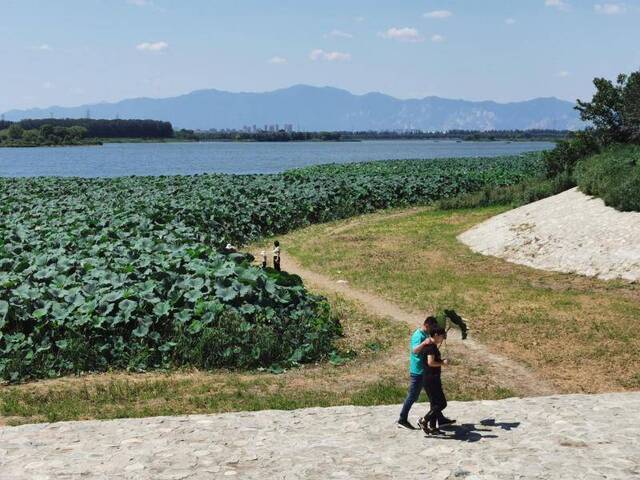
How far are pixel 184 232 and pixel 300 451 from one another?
1605 centimetres

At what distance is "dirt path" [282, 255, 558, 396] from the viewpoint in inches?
506

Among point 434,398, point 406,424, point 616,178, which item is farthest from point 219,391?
point 616,178

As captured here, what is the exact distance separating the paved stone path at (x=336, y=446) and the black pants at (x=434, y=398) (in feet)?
0.94

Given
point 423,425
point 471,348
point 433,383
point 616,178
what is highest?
point 616,178

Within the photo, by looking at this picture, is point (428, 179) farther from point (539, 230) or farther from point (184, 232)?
point (184, 232)

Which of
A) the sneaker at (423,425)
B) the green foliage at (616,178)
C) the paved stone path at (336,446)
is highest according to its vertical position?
the green foliage at (616,178)

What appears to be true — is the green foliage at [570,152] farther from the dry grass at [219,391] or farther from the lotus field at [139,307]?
the dry grass at [219,391]

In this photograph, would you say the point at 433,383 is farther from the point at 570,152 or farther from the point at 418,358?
the point at 570,152

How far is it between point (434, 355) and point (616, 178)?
20076 mm

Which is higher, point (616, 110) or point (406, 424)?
point (616, 110)

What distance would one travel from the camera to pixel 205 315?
47.8 ft

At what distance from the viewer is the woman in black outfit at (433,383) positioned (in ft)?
30.4

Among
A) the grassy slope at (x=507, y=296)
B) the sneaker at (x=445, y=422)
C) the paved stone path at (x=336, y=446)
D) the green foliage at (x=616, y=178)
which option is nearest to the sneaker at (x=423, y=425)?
the paved stone path at (x=336, y=446)

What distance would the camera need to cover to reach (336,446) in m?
9.05
